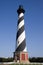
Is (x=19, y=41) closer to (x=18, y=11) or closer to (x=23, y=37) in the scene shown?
(x=23, y=37)

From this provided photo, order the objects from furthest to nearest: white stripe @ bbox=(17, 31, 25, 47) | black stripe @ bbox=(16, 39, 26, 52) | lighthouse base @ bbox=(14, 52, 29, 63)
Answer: white stripe @ bbox=(17, 31, 25, 47) < black stripe @ bbox=(16, 39, 26, 52) < lighthouse base @ bbox=(14, 52, 29, 63)

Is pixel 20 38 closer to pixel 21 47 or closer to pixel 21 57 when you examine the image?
pixel 21 47

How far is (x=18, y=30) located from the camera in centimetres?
2925

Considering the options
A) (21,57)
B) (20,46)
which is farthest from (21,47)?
(21,57)

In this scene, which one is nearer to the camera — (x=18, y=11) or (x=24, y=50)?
(x=24, y=50)

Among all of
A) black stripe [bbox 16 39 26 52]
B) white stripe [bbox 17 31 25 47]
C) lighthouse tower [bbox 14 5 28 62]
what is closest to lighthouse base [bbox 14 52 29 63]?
lighthouse tower [bbox 14 5 28 62]

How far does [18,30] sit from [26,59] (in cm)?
551

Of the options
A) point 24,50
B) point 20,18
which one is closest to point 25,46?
point 24,50

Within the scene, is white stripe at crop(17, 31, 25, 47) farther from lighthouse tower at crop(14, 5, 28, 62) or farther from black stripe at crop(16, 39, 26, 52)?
black stripe at crop(16, 39, 26, 52)

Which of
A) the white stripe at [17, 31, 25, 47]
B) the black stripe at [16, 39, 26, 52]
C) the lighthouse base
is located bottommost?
the lighthouse base

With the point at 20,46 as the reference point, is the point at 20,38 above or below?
above

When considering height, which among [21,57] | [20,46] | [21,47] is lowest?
[21,57]

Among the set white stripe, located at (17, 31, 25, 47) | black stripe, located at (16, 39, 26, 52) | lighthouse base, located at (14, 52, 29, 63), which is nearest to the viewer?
lighthouse base, located at (14, 52, 29, 63)

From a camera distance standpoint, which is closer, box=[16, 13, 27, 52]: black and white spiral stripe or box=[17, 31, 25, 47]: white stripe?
box=[16, 13, 27, 52]: black and white spiral stripe
